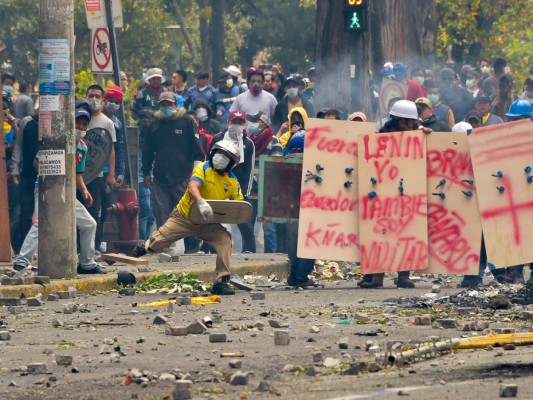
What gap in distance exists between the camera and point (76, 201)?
1551 cm

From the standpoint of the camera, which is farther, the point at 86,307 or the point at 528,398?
the point at 86,307

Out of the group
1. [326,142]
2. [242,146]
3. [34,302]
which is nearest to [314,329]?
[34,302]

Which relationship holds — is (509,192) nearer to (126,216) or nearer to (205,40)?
(126,216)

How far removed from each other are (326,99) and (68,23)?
8.06m

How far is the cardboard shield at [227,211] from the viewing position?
46.3ft

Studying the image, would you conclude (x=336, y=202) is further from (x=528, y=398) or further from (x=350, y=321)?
(x=528, y=398)

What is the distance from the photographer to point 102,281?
1492cm

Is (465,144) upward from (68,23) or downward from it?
downward

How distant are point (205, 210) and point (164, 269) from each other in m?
2.29

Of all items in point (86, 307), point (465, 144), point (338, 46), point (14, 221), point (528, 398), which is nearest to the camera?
point (528, 398)

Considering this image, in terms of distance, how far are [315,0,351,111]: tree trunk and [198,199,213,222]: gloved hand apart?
8492 millimetres

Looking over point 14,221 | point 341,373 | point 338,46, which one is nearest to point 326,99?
point 338,46

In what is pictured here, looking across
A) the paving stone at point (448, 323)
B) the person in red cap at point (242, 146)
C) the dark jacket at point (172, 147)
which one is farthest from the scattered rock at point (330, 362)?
the dark jacket at point (172, 147)

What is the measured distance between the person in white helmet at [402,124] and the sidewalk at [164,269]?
6.03ft
